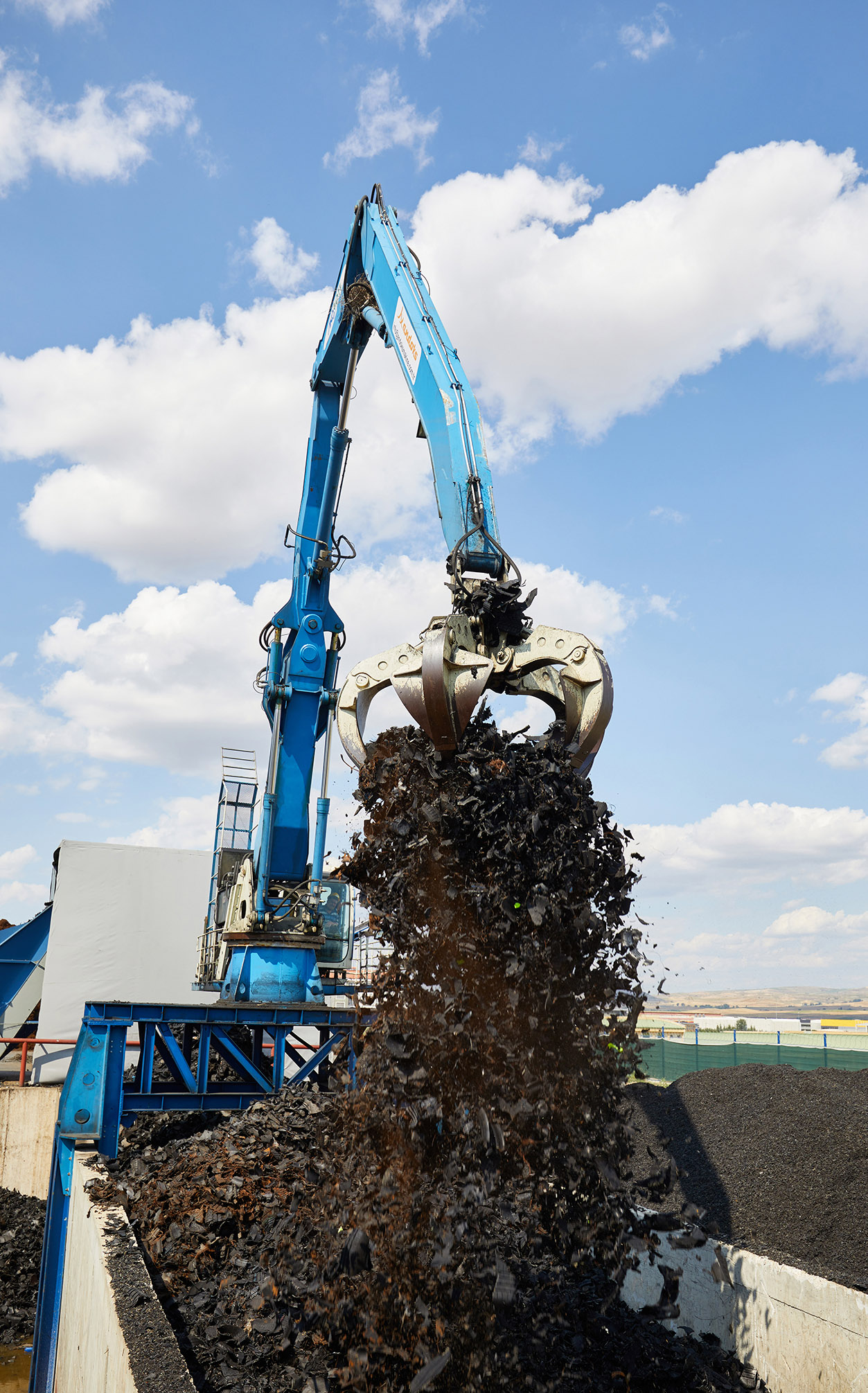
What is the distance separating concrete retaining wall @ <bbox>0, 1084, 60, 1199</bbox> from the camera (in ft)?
41.8

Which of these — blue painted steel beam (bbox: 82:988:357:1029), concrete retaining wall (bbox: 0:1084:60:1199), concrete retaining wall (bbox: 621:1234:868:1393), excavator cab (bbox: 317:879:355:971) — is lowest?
concrete retaining wall (bbox: 0:1084:60:1199)

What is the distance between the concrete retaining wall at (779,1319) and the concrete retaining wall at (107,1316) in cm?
303

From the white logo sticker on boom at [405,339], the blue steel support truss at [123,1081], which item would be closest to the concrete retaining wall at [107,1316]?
the blue steel support truss at [123,1081]

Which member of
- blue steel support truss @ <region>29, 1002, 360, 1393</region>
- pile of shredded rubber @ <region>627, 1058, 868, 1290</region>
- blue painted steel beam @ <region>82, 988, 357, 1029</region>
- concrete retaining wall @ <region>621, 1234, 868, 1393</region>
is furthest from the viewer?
blue painted steel beam @ <region>82, 988, 357, 1029</region>

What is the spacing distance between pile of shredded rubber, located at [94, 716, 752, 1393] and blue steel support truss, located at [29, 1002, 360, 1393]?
338 cm

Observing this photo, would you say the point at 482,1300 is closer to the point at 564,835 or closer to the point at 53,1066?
the point at 564,835

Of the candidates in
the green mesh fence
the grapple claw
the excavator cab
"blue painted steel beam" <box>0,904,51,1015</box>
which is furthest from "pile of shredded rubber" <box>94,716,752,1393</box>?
"blue painted steel beam" <box>0,904,51,1015</box>

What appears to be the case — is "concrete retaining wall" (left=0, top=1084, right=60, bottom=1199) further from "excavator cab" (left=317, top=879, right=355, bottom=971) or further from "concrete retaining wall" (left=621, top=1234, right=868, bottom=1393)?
"concrete retaining wall" (left=621, top=1234, right=868, bottom=1393)

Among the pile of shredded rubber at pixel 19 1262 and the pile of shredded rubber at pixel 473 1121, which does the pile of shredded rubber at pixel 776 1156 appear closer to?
the pile of shredded rubber at pixel 473 1121

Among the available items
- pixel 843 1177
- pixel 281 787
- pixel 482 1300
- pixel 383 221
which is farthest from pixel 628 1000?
pixel 383 221

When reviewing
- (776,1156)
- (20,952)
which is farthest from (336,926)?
(20,952)

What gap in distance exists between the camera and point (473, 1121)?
387 cm

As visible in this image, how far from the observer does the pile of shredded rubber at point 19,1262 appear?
10.2 m

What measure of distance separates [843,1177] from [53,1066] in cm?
1158
